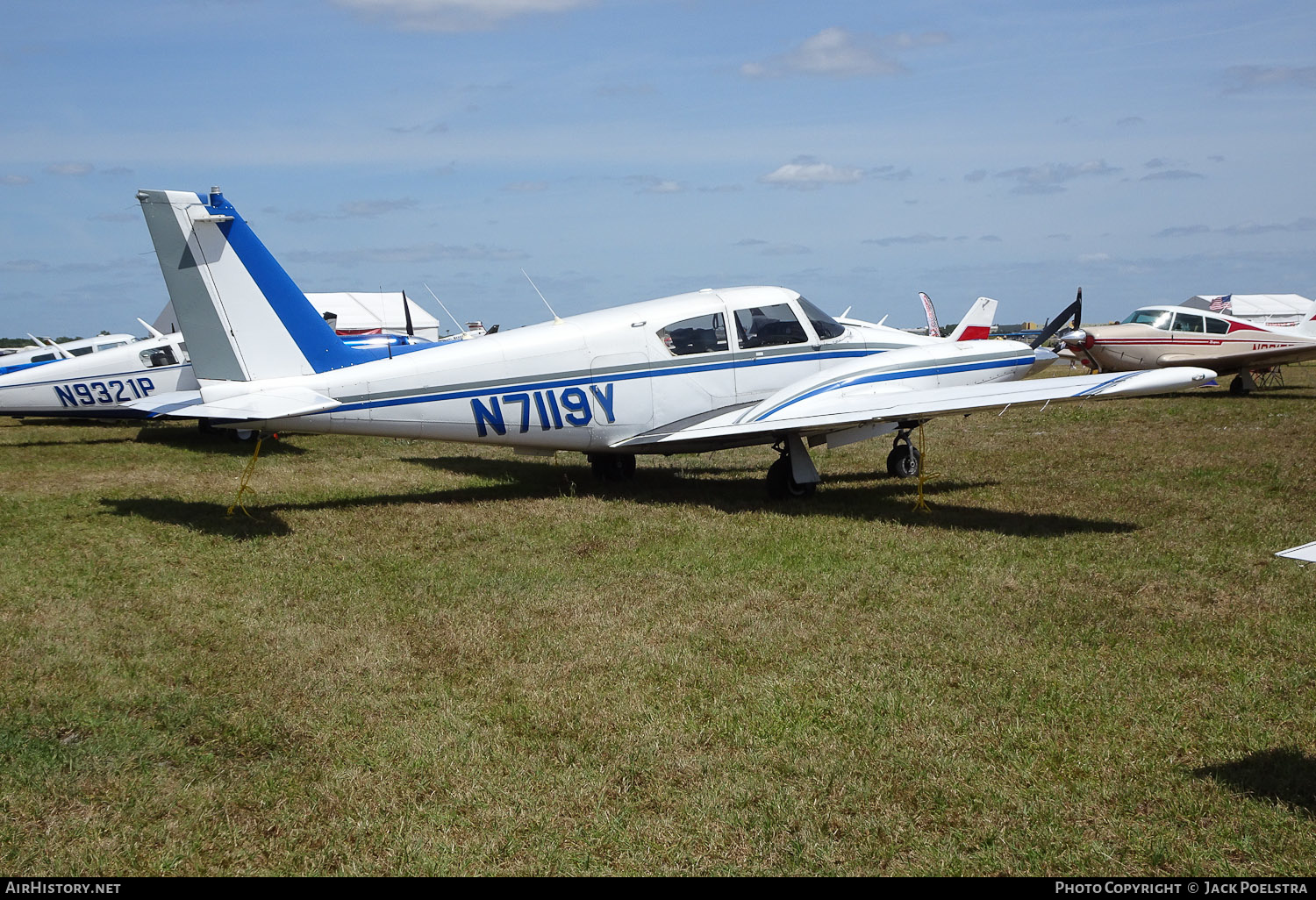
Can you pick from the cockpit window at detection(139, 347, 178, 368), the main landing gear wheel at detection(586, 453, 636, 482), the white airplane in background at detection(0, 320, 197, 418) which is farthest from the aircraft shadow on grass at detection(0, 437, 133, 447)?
the main landing gear wheel at detection(586, 453, 636, 482)

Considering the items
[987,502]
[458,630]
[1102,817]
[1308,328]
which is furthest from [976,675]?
[1308,328]

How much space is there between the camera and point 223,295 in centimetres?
1061

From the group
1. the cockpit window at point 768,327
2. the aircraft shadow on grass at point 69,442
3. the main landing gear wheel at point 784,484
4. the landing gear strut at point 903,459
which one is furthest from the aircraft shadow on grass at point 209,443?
the landing gear strut at point 903,459

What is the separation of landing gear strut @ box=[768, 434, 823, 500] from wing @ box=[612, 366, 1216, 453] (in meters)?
0.19

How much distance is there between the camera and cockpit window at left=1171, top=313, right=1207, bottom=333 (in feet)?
81.1

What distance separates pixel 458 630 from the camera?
6777 mm

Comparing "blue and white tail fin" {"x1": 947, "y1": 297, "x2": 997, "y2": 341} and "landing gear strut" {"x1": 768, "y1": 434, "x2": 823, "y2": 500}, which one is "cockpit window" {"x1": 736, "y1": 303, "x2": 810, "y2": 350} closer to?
"landing gear strut" {"x1": 768, "y1": 434, "x2": 823, "y2": 500}

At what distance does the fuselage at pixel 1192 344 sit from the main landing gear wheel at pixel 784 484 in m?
15.0

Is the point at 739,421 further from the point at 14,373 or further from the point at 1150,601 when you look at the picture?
the point at 14,373

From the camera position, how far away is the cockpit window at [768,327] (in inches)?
462

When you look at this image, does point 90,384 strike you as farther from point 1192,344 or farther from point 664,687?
point 1192,344

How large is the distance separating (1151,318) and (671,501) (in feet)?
59.9

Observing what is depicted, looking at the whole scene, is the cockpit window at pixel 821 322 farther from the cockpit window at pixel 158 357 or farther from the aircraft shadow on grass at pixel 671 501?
the cockpit window at pixel 158 357

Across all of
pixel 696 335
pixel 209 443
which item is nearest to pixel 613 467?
pixel 696 335
